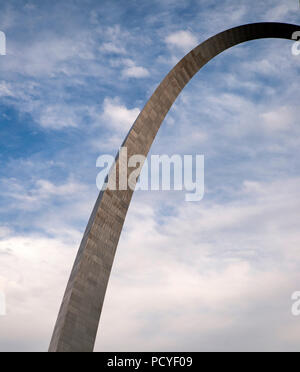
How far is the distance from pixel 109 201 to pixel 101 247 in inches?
68.3

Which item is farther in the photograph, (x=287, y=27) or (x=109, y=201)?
(x=287, y=27)

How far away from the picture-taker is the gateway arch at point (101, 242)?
486 inches

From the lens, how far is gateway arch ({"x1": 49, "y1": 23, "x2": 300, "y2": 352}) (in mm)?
12336

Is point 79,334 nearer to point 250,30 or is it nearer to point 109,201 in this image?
point 109,201

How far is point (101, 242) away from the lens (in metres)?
13.9
